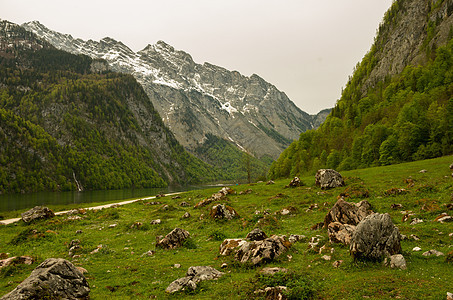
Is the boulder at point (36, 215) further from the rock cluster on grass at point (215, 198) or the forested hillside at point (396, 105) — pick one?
the forested hillside at point (396, 105)

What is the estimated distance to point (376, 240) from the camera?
47.3 feet

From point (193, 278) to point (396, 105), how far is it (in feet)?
398

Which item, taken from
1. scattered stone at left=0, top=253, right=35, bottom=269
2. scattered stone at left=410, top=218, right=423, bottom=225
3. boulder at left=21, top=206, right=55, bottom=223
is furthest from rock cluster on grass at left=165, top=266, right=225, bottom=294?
boulder at left=21, top=206, right=55, bottom=223

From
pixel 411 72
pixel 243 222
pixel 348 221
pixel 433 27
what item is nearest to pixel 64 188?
pixel 243 222

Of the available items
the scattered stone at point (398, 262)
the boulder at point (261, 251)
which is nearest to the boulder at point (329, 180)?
the boulder at point (261, 251)

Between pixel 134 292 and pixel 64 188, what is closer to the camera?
pixel 134 292

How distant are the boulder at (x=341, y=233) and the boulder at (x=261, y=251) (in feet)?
11.8

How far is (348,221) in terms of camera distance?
874 inches

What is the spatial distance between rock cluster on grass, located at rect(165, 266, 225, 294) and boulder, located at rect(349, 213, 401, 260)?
895cm

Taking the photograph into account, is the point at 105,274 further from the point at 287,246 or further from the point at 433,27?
the point at 433,27

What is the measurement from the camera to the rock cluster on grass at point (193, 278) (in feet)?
46.8

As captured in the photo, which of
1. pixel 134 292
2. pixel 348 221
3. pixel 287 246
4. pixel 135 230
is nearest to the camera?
A: pixel 134 292

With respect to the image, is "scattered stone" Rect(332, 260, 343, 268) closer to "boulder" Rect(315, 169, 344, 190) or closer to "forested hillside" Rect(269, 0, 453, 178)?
"boulder" Rect(315, 169, 344, 190)

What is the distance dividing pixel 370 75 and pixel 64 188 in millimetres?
247253
